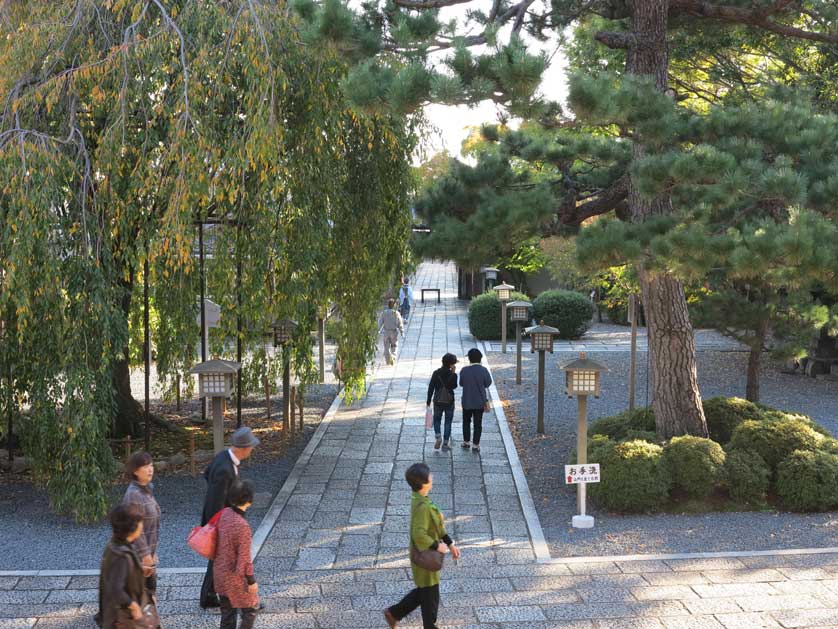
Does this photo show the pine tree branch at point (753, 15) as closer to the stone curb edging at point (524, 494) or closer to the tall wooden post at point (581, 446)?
the tall wooden post at point (581, 446)

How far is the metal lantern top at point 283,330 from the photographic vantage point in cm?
1120

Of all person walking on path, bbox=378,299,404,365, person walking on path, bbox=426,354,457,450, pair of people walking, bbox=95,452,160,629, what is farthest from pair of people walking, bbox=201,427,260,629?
person walking on path, bbox=378,299,404,365

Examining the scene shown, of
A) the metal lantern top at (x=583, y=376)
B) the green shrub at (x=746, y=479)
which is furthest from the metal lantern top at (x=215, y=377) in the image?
the green shrub at (x=746, y=479)

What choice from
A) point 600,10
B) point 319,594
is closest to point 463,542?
point 319,594

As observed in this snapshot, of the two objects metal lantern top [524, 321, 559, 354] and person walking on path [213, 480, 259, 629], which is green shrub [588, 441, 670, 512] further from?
metal lantern top [524, 321, 559, 354]

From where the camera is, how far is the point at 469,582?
7152mm

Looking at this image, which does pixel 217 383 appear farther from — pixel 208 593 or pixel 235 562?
pixel 235 562

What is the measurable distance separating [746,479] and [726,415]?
1.97 meters

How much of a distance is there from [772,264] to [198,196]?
5308 mm

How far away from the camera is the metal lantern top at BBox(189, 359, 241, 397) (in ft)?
30.3

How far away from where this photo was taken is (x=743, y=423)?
10203 millimetres

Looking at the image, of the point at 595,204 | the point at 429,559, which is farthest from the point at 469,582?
the point at 595,204

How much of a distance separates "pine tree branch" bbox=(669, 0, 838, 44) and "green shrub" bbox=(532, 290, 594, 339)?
1451cm

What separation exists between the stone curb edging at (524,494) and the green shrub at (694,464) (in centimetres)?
153
